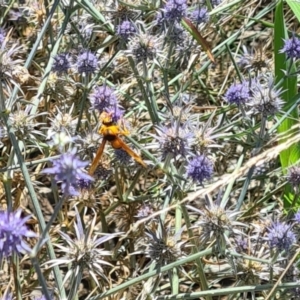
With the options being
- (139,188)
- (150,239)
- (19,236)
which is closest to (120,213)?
(139,188)

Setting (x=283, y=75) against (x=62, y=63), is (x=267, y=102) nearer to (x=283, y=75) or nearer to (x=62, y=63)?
(x=283, y=75)

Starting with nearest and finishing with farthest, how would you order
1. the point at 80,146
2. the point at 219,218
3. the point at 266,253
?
the point at 219,218, the point at 266,253, the point at 80,146

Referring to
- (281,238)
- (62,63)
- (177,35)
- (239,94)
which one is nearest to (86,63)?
(62,63)

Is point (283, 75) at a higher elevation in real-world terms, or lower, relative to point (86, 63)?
lower

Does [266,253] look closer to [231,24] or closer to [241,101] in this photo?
[241,101]

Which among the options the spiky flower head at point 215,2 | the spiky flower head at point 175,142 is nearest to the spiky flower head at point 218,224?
the spiky flower head at point 175,142

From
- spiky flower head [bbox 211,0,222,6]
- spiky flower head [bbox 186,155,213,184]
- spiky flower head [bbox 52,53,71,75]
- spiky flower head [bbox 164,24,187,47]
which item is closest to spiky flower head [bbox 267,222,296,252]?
spiky flower head [bbox 186,155,213,184]

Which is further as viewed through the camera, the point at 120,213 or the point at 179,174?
the point at 120,213

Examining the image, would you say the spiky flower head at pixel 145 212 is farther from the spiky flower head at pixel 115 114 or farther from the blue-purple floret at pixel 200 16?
the blue-purple floret at pixel 200 16
